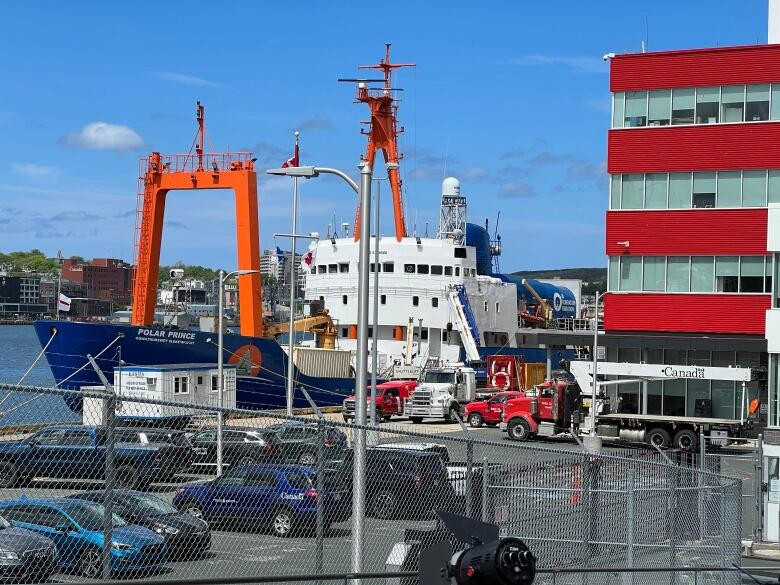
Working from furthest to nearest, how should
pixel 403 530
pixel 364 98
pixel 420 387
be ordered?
pixel 364 98 < pixel 420 387 < pixel 403 530

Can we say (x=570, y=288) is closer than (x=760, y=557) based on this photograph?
No

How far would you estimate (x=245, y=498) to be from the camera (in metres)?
7.59

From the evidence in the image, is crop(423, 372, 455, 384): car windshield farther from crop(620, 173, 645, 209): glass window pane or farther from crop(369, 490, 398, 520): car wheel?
crop(369, 490, 398, 520): car wheel

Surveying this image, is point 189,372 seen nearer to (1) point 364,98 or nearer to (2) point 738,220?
(2) point 738,220

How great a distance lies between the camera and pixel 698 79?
4128 cm

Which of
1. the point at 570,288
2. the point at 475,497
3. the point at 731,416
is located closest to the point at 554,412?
the point at 731,416

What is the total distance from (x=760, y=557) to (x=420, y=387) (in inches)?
1165

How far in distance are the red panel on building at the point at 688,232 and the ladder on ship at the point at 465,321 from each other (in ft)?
65.2

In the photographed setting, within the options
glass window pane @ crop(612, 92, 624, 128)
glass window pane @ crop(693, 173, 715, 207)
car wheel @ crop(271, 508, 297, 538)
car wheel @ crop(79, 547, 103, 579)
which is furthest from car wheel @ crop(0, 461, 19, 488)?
glass window pane @ crop(612, 92, 624, 128)

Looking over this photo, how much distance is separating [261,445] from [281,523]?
1.88ft

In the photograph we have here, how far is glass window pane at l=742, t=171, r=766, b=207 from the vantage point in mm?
40594

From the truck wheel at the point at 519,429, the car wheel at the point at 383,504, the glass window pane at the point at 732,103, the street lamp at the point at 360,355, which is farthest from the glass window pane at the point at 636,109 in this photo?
the car wheel at the point at 383,504

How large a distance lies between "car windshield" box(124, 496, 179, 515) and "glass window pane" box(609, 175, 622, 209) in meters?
37.8

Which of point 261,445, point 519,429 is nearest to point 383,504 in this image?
point 261,445
